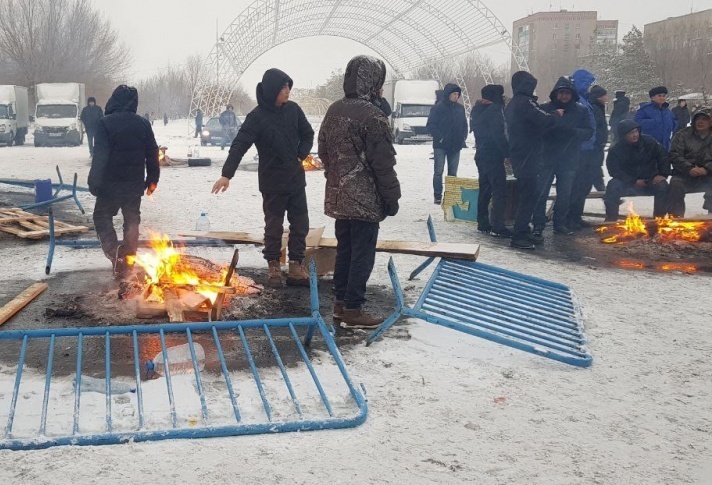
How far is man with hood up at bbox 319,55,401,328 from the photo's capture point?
4691 millimetres

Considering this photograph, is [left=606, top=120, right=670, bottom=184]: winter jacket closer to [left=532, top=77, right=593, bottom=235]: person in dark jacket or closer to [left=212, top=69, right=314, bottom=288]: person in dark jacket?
[left=532, top=77, right=593, bottom=235]: person in dark jacket

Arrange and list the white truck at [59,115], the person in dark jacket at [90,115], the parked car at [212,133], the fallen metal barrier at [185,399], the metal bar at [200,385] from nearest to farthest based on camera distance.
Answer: the fallen metal barrier at [185,399], the metal bar at [200,385], the person in dark jacket at [90,115], the white truck at [59,115], the parked car at [212,133]

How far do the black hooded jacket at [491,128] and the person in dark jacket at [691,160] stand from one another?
2.56 m

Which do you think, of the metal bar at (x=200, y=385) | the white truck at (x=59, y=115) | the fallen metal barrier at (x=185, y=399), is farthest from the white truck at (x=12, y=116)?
the metal bar at (x=200, y=385)

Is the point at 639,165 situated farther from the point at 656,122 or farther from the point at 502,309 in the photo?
the point at 502,309

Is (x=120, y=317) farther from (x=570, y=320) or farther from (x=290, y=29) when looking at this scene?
(x=290, y=29)

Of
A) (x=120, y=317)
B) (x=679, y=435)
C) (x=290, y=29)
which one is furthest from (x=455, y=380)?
(x=290, y=29)

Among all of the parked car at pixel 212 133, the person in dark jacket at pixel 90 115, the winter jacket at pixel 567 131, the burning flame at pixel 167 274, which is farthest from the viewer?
the parked car at pixel 212 133

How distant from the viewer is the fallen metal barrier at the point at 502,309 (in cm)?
450

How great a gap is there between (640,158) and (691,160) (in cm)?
72

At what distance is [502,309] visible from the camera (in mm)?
→ 5402

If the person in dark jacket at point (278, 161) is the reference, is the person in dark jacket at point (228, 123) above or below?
above

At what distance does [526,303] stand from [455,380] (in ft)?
5.58

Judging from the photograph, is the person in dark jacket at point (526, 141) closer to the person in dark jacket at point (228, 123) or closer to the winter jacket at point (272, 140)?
the winter jacket at point (272, 140)
